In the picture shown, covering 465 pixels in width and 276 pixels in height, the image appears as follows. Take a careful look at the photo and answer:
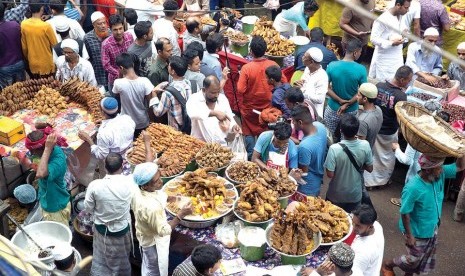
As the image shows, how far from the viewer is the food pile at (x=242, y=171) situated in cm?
616

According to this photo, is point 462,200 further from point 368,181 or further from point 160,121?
point 160,121

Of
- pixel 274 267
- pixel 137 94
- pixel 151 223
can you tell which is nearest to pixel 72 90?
pixel 137 94

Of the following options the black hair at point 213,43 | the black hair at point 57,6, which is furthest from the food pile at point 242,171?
the black hair at point 57,6

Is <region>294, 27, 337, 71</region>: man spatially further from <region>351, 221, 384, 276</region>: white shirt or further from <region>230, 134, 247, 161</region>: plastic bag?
<region>351, 221, 384, 276</region>: white shirt

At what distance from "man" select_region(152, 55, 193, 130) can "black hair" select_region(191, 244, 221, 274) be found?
9.40ft

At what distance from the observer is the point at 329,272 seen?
15.9 ft

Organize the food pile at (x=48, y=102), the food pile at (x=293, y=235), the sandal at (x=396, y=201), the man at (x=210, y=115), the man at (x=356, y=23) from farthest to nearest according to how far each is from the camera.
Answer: the man at (x=356, y=23) < the sandal at (x=396, y=201) < the food pile at (x=48, y=102) < the man at (x=210, y=115) < the food pile at (x=293, y=235)

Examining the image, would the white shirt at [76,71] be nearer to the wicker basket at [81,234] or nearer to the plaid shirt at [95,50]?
the plaid shirt at [95,50]

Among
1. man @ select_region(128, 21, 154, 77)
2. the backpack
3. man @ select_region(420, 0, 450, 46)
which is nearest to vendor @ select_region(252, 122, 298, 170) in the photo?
the backpack

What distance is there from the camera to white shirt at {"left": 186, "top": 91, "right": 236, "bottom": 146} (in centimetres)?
679

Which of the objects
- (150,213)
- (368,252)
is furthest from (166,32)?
(368,252)

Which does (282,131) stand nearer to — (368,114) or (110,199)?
(368,114)

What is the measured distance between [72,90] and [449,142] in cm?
500

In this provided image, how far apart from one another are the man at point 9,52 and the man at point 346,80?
4.75 m
